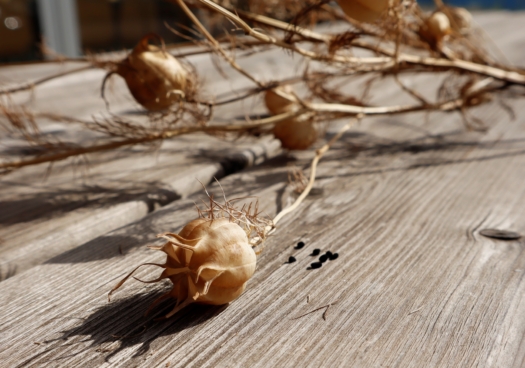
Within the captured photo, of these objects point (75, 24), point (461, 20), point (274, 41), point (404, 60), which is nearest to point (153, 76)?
point (274, 41)

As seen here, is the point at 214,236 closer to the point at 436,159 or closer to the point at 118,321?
the point at 118,321

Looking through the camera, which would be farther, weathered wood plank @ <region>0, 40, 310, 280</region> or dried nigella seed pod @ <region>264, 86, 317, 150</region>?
dried nigella seed pod @ <region>264, 86, 317, 150</region>

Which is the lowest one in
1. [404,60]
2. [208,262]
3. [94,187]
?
[94,187]

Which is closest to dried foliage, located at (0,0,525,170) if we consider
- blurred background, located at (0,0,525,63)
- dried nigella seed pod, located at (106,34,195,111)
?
dried nigella seed pod, located at (106,34,195,111)

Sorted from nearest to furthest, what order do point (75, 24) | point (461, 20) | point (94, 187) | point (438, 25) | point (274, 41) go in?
point (274, 41), point (94, 187), point (438, 25), point (461, 20), point (75, 24)

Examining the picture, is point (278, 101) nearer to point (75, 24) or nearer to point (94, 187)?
point (94, 187)

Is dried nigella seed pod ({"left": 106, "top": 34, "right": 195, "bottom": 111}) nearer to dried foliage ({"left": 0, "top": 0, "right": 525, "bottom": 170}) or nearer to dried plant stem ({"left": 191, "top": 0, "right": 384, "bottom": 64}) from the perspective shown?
dried foliage ({"left": 0, "top": 0, "right": 525, "bottom": 170})

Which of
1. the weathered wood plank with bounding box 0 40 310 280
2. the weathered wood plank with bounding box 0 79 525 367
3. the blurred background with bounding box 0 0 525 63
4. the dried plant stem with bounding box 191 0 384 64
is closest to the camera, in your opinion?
the weathered wood plank with bounding box 0 79 525 367
